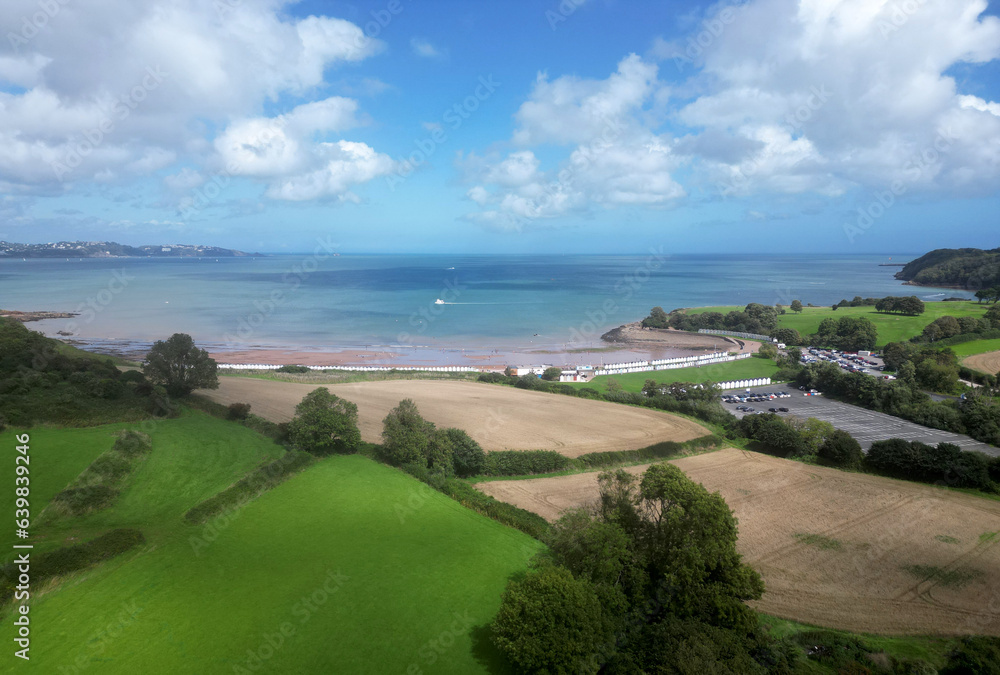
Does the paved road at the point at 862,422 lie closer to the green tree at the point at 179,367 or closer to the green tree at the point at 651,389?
the green tree at the point at 651,389

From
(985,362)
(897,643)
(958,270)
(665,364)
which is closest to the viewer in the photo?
(897,643)

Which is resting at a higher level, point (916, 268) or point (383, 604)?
point (916, 268)

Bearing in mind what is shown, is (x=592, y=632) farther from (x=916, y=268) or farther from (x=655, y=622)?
(x=916, y=268)

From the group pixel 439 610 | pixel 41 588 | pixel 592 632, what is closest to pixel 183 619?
pixel 41 588

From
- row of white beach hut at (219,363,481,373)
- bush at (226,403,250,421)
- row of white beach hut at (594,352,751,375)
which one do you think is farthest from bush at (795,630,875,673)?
row of white beach hut at (219,363,481,373)

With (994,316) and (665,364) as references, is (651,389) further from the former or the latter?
(994,316)

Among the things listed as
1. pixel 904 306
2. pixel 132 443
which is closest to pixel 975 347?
pixel 904 306
